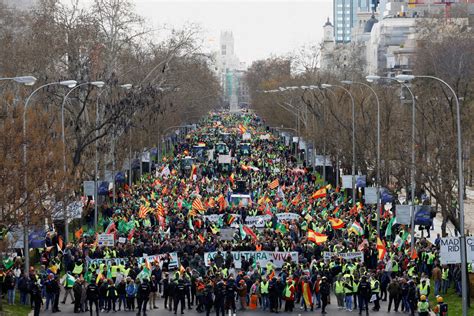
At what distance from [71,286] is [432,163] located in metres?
14.1

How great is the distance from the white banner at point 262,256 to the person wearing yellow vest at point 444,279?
5.13 m

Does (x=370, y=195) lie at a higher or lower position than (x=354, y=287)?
higher

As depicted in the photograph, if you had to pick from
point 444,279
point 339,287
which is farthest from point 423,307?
point 444,279

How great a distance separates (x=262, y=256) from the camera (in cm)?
3425

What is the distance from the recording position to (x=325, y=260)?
32.8 meters

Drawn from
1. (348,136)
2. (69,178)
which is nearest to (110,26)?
(348,136)

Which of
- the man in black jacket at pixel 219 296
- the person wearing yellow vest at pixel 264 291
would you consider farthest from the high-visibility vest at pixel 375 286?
the man in black jacket at pixel 219 296

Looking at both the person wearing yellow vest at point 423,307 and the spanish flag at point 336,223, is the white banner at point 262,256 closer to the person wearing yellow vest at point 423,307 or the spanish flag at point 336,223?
the spanish flag at point 336,223

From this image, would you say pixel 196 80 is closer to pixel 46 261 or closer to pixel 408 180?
pixel 408 180

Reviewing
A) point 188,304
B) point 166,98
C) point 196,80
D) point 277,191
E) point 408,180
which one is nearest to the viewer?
point 188,304

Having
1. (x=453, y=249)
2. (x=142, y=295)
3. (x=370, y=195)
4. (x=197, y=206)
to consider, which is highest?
(x=453, y=249)

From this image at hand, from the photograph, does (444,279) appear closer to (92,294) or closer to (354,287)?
(354,287)

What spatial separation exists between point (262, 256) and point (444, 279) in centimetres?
632

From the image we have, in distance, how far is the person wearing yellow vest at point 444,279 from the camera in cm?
3005
